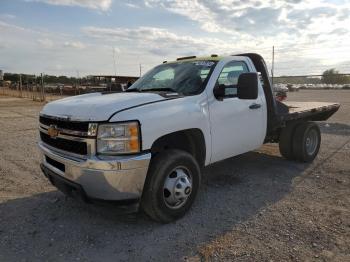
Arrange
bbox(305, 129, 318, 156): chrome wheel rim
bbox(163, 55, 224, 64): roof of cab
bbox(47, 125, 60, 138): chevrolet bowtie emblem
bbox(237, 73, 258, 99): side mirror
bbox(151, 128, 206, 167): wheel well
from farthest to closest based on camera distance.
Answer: bbox(305, 129, 318, 156): chrome wheel rim → bbox(163, 55, 224, 64): roof of cab → bbox(237, 73, 258, 99): side mirror → bbox(151, 128, 206, 167): wheel well → bbox(47, 125, 60, 138): chevrolet bowtie emblem

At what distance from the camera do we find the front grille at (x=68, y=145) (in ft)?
12.1

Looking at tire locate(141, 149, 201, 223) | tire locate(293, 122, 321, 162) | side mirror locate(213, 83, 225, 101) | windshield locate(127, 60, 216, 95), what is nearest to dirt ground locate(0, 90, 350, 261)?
tire locate(141, 149, 201, 223)

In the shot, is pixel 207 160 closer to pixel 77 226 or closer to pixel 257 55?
pixel 77 226

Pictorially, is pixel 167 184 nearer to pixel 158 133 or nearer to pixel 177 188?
pixel 177 188

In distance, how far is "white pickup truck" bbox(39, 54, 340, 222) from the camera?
356 cm

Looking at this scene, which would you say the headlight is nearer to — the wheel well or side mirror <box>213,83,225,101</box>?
the wheel well

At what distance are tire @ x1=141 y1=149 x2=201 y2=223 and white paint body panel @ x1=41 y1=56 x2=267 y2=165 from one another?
0.94ft

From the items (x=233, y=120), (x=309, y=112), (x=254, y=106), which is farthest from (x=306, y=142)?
(x=233, y=120)

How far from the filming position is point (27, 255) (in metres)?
3.48

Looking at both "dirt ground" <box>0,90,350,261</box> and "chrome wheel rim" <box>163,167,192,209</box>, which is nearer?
"dirt ground" <box>0,90,350,261</box>

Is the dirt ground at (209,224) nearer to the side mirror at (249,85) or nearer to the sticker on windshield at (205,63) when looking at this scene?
the side mirror at (249,85)

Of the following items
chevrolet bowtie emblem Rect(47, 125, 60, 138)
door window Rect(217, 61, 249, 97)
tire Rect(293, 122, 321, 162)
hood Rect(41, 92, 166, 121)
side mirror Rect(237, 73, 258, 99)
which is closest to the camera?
hood Rect(41, 92, 166, 121)

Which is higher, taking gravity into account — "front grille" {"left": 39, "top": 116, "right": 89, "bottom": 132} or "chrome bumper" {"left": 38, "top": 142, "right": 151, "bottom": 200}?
"front grille" {"left": 39, "top": 116, "right": 89, "bottom": 132}

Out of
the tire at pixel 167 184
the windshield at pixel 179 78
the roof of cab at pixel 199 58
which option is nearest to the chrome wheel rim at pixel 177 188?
the tire at pixel 167 184
